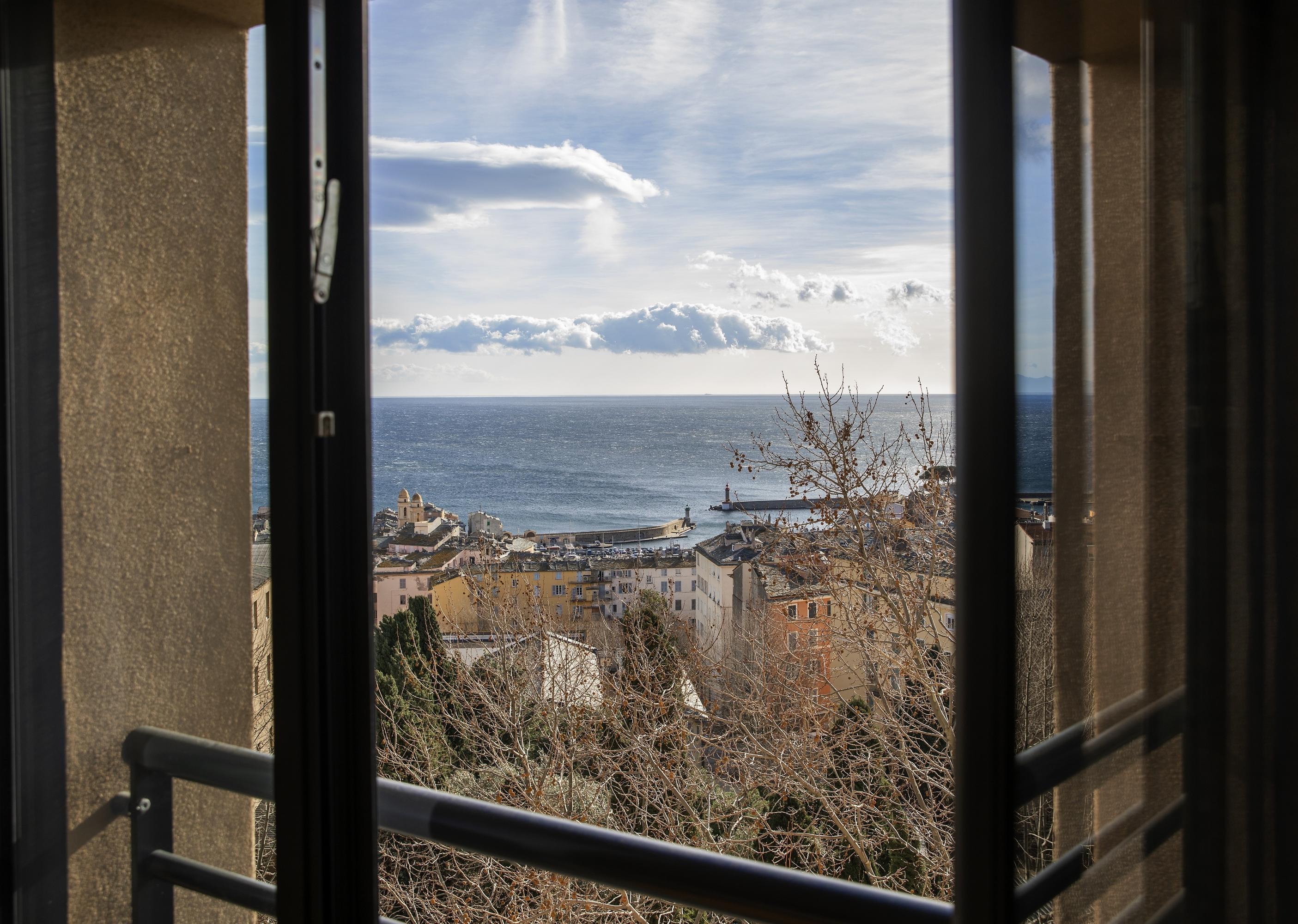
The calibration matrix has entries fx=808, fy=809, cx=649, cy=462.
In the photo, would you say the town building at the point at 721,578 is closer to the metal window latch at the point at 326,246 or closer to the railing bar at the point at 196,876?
Answer: the railing bar at the point at 196,876

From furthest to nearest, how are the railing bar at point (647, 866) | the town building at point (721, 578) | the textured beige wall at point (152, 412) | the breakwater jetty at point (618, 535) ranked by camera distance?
1. the breakwater jetty at point (618, 535)
2. the town building at point (721, 578)
3. the textured beige wall at point (152, 412)
4. the railing bar at point (647, 866)

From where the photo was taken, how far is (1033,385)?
0.46 metres

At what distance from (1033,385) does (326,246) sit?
1.85 ft

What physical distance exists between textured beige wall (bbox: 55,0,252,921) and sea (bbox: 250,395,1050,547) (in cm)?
348

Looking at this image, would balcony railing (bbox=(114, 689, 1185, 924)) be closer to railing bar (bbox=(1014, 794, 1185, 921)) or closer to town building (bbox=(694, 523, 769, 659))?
railing bar (bbox=(1014, 794, 1185, 921))

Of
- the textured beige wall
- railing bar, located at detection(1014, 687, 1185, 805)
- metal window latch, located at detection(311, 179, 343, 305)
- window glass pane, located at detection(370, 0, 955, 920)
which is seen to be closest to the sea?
window glass pane, located at detection(370, 0, 955, 920)

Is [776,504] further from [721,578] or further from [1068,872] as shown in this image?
[1068,872]

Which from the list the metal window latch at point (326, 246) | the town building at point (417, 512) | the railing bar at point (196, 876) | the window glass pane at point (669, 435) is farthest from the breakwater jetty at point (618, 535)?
the metal window latch at point (326, 246)

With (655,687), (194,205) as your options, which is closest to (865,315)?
(655,687)

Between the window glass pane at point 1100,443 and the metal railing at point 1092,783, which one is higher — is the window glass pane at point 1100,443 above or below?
above

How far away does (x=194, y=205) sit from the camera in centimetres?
80

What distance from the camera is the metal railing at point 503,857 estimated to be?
2.09ft

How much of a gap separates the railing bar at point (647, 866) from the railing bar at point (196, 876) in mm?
170

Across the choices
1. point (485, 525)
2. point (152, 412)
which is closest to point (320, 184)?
point (152, 412)
